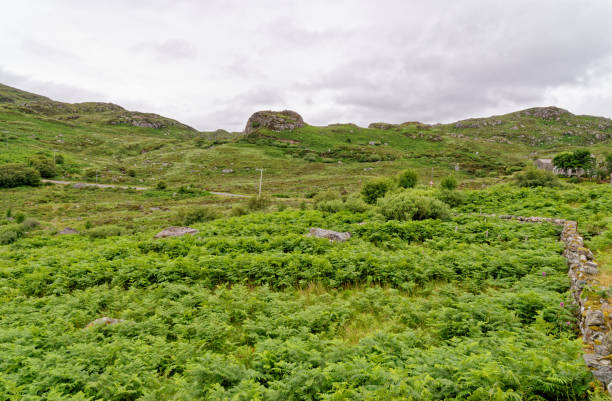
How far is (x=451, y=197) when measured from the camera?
930 inches

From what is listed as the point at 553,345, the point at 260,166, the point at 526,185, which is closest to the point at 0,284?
the point at 553,345

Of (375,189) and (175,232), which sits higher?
(375,189)

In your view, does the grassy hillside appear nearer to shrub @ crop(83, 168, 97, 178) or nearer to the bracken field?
shrub @ crop(83, 168, 97, 178)

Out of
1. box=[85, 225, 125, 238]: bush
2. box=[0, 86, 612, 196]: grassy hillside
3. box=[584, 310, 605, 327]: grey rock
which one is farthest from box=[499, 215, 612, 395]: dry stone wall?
box=[0, 86, 612, 196]: grassy hillside

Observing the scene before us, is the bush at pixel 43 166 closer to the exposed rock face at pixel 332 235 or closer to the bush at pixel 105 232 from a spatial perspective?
the bush at pixel 105 232

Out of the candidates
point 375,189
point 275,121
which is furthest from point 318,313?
point 275,121

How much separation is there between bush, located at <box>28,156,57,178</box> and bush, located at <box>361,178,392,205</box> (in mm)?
89838

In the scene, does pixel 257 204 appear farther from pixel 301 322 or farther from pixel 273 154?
pixel 273 154

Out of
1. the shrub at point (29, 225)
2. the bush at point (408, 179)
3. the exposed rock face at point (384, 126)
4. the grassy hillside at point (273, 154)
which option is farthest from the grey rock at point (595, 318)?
the exposed rock face at point (384, 126)

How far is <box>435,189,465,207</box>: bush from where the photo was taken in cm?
2335

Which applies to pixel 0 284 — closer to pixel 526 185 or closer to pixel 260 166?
pixel 526 185

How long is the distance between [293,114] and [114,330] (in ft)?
633

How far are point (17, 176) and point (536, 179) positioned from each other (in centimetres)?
10107

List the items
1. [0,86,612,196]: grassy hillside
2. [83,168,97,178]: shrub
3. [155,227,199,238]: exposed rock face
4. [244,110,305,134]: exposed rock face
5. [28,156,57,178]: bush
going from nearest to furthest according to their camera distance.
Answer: [155,227,199,238]: exposed rock face → [28,156,57,178]: bush → [83,168,97,178]: shrub → [0,86,612,196]: grassy hillside → [244,110,305,134]: exposed rock face
